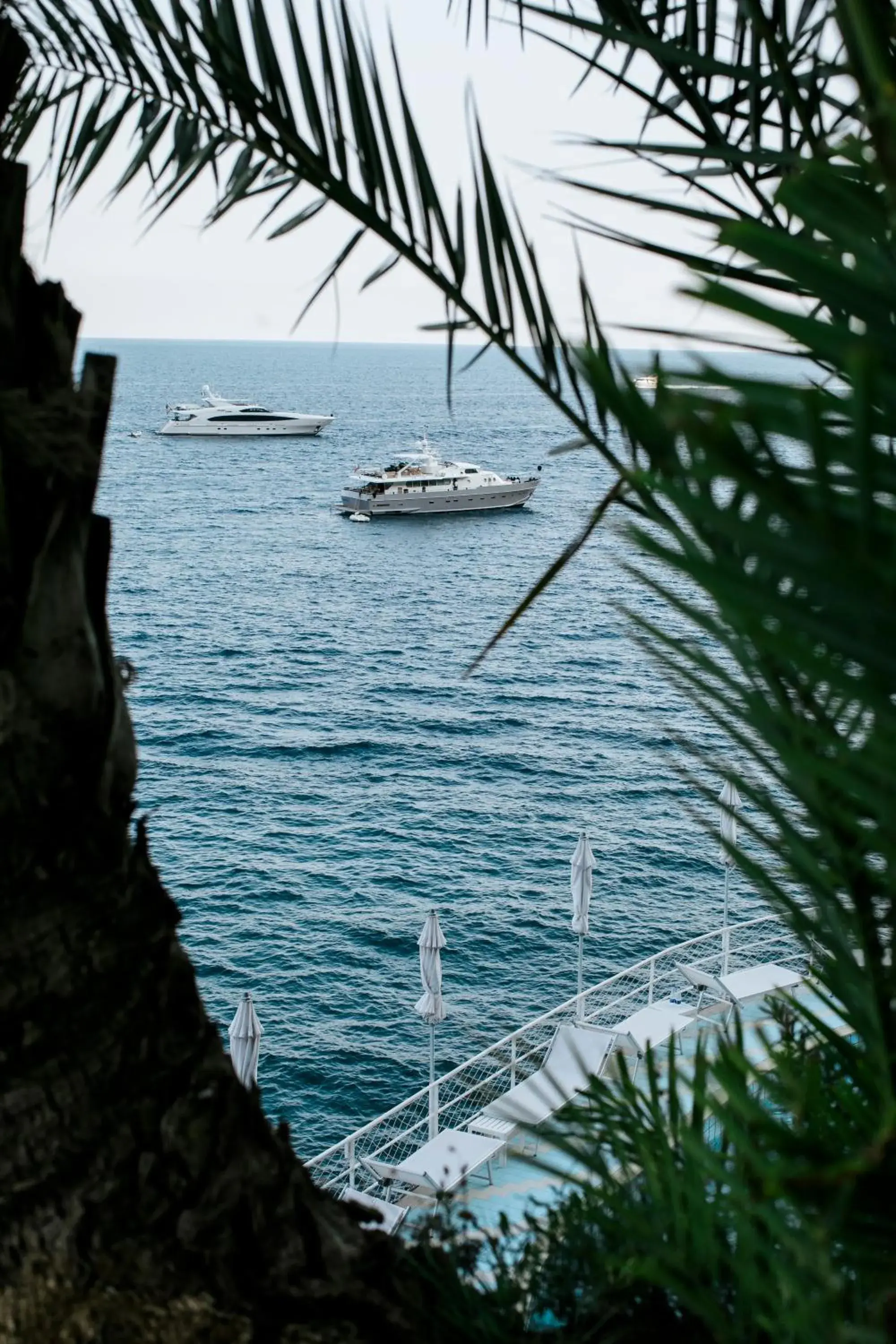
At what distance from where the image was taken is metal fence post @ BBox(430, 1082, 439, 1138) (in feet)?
37.8

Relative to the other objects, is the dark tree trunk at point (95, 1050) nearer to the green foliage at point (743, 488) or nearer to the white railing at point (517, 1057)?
the green foliage at point (743, 488)

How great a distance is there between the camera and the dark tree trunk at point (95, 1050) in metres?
1.51

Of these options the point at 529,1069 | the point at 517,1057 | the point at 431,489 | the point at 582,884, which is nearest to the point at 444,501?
the point at 431,489

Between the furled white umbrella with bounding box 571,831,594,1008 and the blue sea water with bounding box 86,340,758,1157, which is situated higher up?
the furled white umbrella with bounding box 571,831,594,1008

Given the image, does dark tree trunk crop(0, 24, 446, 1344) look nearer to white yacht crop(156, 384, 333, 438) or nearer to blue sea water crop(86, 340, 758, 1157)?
blue sea water crop(86, 340, 758, 1157)

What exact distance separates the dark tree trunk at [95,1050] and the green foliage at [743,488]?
0.94ft

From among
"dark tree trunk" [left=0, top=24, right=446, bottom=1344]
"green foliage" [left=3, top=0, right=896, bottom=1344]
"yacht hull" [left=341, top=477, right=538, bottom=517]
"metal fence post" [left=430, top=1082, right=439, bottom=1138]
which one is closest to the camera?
"green foliage" [left=3, top=0, right=896, bottom=1344]

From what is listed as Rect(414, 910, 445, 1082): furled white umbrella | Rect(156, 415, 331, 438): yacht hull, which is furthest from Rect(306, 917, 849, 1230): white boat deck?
Rect(156, 415, 331, 438): yacht hull

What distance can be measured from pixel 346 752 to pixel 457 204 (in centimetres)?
3248

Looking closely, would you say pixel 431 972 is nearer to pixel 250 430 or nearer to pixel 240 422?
pixel 240 422

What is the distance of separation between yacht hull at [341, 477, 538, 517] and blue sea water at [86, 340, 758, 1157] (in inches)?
31.6

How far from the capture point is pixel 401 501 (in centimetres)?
6238

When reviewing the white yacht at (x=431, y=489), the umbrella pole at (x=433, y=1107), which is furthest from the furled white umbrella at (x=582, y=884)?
the white yacht at (x=431, y=489)

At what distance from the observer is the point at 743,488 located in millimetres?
448
